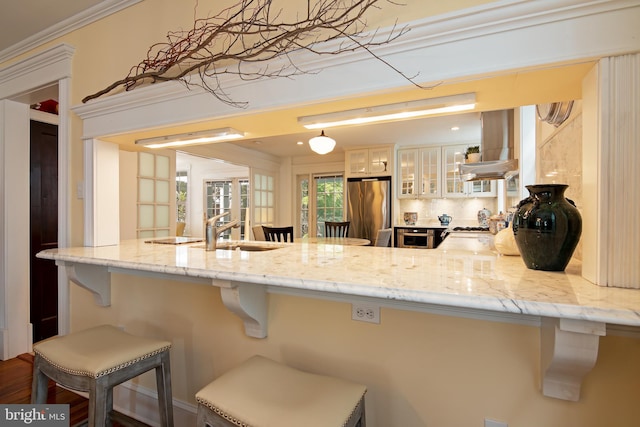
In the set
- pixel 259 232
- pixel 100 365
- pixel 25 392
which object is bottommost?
pixel 25 392

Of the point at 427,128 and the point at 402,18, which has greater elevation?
the point at 427,128

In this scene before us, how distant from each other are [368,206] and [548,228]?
4.59 m

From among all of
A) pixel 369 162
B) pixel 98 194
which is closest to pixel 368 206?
pixel 369 162

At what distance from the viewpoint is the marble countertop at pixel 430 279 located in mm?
703

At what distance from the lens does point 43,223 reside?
116 inches

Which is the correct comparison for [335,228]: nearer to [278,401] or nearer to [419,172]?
[419,172]

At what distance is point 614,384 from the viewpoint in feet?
3.10

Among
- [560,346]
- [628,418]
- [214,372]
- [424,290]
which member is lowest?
[214,372]

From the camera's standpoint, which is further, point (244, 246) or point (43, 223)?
point (43, 223)

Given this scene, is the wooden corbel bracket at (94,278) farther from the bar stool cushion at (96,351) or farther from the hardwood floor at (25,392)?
the hardwood floor at (25,392)

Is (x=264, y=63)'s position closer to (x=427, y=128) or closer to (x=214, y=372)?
(x=214, y=372)

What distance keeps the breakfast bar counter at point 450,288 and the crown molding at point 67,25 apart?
5.13 ft

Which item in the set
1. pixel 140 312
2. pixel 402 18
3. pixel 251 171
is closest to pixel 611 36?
pixel 402 18

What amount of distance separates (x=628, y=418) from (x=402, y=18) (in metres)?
1.51
